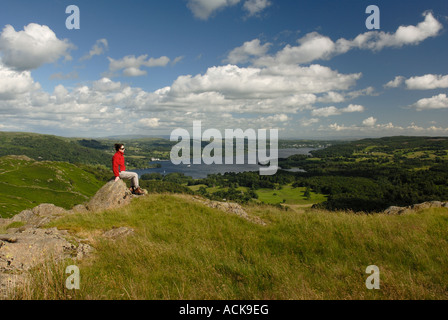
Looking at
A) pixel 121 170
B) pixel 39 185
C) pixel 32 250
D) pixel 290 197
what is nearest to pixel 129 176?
pixel 121 170

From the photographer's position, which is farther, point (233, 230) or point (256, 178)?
point (256, 178)

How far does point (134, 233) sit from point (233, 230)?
14.1 feet

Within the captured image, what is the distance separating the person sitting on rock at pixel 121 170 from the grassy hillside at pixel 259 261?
3480 millimetres

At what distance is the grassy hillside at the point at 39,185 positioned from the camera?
273ft

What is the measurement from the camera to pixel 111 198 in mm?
13891

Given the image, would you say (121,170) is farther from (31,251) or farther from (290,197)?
(290,197)

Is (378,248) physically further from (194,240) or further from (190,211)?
(190,211)

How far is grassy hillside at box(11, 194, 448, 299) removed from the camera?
15.0 ft

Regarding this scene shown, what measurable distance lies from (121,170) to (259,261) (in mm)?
11408

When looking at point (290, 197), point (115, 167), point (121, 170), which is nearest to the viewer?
point (115, 167)

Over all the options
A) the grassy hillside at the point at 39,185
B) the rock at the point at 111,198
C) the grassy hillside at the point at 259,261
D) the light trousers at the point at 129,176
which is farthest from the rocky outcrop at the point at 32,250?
the grassy hillside at the point at 39,185

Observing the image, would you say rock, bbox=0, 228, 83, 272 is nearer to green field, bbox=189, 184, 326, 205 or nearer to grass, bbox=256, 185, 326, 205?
green field, bbox=189, 184, 326, 205
